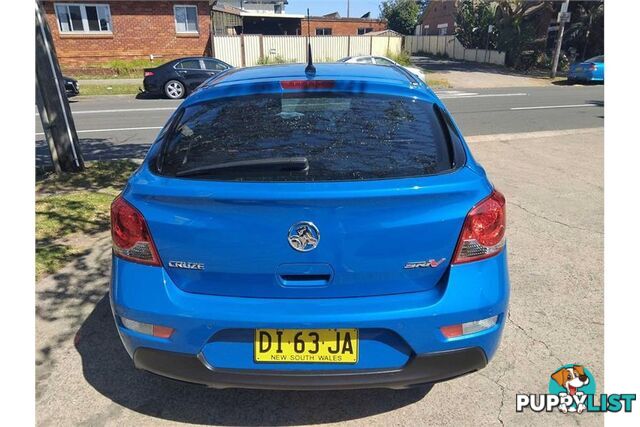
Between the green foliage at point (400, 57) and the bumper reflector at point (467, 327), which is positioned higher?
the bumper reflector at point (467, 327)

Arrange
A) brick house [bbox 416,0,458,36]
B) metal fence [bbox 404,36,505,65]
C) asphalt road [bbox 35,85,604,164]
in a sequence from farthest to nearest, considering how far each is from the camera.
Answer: brick house [bbox 416,0,458,36], metal fence [bbox 404,36,505,65], asphalt road [bbox 35,85,604,164]

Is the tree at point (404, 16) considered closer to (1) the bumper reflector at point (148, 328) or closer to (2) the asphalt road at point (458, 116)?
(2) the asphalt road at point (458, 116)

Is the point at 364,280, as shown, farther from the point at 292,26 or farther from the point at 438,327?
the point at 292,26

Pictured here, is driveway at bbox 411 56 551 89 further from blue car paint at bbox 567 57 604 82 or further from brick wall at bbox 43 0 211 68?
brick wall at bbox 43 0 211 68

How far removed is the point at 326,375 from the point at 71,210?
13.8 ft

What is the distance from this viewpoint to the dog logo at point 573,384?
100 inches

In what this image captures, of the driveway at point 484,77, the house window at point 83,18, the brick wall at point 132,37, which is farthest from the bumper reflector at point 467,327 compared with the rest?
the house window at point 83,18

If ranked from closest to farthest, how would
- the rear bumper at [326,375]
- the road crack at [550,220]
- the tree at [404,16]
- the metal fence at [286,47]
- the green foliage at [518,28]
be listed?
the rear bumper at [326,375] → the road crack at [550,220] → the metal fence at [286,47] → the green foliage at [518,28] → the tree at [404,16]

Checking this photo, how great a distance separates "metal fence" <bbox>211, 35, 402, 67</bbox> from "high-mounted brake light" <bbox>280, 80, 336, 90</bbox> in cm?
2341

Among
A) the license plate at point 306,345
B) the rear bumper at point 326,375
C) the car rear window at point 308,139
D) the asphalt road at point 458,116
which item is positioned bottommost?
the asphalt road at point 458,116

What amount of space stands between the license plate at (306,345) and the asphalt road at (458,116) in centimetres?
666

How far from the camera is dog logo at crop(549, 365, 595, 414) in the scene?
2.55 metres

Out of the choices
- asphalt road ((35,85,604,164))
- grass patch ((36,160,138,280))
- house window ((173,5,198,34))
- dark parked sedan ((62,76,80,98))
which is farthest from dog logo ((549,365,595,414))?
house window ((173,5,198,34))

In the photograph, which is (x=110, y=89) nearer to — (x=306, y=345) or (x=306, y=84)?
(x=306, y=84)
